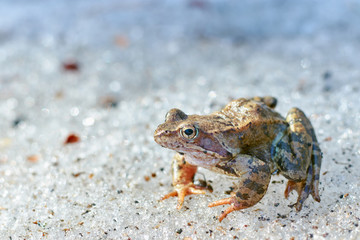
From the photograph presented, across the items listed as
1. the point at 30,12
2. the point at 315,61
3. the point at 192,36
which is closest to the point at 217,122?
the point at 315,61

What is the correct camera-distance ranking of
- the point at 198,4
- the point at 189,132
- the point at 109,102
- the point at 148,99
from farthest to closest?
the point at 198,4 < the point at 109,102 < the point at 148,99 < the point at 189,132

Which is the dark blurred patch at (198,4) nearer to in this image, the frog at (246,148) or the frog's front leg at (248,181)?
the frog at (246,148)

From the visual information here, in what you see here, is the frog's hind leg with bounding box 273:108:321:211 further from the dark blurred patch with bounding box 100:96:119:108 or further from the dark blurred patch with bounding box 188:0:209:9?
the dark blurred patch with bounding box 188:0:209:9

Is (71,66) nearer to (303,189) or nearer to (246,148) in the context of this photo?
(246,148)

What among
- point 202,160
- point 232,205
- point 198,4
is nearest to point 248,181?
point 232,205

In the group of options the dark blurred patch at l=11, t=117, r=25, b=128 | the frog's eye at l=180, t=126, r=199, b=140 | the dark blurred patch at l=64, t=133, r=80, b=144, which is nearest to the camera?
the frog's eye at l=180, t=126, r=199, b=140

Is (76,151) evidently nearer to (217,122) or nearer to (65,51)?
(217,122)

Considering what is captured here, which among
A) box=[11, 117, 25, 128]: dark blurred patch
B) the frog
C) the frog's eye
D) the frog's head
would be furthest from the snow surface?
the frog's eye
